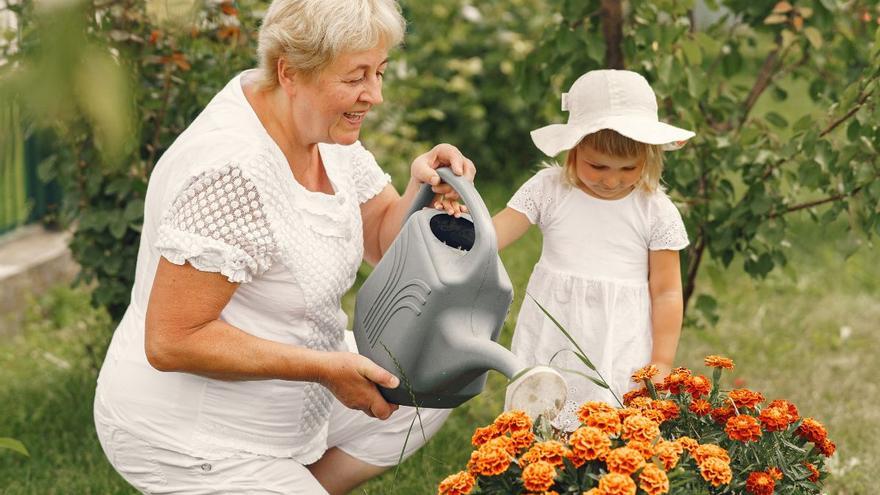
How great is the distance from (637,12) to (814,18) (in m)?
0.50

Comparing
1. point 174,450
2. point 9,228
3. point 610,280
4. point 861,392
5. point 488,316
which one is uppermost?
point 488,316

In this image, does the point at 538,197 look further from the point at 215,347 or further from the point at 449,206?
the point at 215,347

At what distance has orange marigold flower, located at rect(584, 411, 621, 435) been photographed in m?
1.72

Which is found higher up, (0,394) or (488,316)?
(488,316)

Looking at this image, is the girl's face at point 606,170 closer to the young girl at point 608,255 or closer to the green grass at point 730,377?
the young girl at point 608,255

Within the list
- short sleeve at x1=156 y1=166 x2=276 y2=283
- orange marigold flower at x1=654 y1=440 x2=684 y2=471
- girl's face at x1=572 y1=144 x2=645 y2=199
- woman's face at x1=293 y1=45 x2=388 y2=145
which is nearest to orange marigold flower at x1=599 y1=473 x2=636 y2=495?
orange marigold flower at x1=654 y1=440 x2=684 y2=471

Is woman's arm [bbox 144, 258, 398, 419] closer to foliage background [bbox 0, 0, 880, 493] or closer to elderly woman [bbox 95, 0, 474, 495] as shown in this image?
elderly woman [bbox 95, 0, 474, 495]

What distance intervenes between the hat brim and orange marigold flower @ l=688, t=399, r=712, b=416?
0.62 m

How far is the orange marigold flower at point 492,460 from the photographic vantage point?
1.67 m

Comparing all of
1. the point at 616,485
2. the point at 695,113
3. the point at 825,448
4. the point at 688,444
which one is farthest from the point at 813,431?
the point at 695,113

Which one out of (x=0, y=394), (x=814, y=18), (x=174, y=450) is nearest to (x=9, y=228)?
(x=0, y=394)

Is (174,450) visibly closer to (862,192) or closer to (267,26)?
(267,26)

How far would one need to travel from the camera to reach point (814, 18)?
310 cm

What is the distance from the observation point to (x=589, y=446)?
5.44ft
